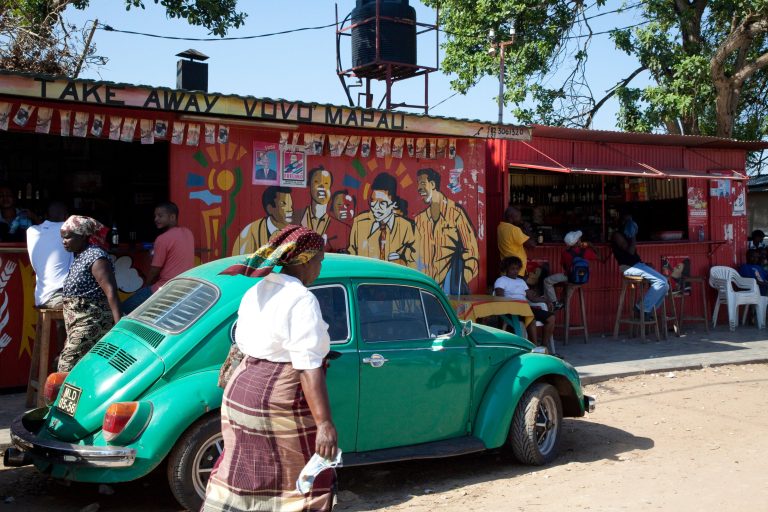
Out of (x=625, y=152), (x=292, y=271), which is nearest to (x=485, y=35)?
(x=625, y=152)

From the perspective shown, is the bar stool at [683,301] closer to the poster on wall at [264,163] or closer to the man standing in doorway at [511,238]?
the man standing in doorway at [511,238]

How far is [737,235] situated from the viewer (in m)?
16.0

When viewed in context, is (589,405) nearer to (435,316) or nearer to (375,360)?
(435,316)

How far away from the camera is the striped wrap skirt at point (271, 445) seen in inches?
141

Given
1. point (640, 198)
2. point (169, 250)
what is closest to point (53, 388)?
point (169, 250)

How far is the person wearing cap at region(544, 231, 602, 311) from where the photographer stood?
12375 millimetres

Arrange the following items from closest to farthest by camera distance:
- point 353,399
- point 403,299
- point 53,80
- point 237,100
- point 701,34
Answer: point 353,399 → point 403,299 → point 53,80 → point 237,100 → point 701,34

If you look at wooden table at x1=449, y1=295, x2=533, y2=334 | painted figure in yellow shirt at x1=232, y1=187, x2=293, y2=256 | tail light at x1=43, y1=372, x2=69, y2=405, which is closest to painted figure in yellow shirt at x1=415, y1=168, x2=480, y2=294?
wooden table at x1=449, y1=295, x2=533, y2=334

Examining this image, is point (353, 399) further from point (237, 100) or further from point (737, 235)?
point (737, 235)

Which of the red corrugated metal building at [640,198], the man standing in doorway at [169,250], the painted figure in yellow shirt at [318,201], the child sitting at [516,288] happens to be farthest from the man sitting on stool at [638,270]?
the man standing in doorway at [169,250]

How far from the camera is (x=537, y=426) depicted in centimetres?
648

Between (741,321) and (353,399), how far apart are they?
Answer: 12.3m

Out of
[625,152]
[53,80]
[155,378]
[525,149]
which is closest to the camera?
[155,378]

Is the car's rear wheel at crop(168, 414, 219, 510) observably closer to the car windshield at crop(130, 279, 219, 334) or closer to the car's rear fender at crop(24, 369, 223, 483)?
the car's rear fender at crop(24, 369, 223, 483)
